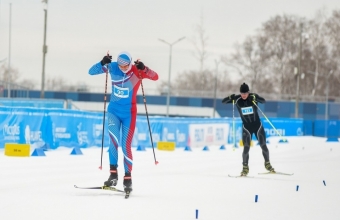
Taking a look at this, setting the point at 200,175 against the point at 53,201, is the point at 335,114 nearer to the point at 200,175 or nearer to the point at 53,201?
the point at 200,175

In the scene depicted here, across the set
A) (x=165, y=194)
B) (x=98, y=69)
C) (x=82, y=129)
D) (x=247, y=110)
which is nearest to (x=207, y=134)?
(x=82, y=129)

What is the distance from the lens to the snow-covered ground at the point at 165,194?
28.9ft

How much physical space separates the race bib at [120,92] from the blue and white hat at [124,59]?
36cm

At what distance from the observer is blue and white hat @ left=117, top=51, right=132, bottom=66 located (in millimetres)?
10758

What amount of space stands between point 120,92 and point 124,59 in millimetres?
486

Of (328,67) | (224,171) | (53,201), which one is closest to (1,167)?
(224,171)

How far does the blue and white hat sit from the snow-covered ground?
177 centimetres

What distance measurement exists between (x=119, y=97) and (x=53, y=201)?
2.05 meters

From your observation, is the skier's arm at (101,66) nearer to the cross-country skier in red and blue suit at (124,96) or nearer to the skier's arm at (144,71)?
the cross-country skier in red and blue suit at (124,96)

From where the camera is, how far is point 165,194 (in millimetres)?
11164

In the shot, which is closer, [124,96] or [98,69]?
[124,96]

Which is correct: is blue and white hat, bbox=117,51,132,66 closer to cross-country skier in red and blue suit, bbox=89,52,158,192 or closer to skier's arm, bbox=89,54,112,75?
cross-country skier in red and blue suit, bbox=89,52,158,192

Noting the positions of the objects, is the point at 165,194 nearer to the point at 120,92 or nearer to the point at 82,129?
the point at 120,92

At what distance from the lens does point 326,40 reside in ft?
284
